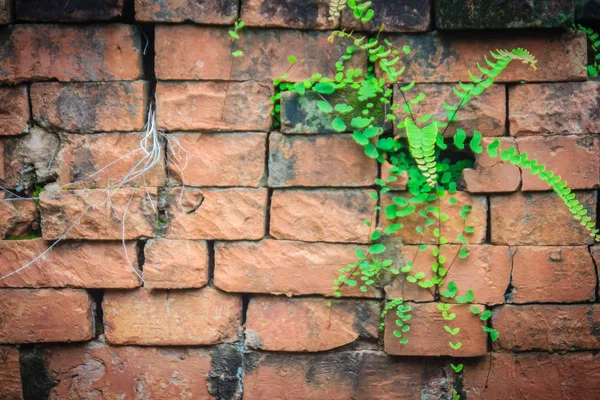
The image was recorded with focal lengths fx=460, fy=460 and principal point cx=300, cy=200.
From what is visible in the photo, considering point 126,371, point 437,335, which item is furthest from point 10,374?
point 437,335

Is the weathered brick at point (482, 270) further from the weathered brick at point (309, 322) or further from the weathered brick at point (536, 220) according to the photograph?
the weathered brick at point (309, 322)

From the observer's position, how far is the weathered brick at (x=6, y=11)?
2.53m

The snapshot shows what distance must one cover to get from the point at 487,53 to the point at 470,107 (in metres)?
0.30

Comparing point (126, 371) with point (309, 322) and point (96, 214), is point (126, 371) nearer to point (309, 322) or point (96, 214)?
point (96, 214)

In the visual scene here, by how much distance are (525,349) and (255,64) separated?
221 centimetres

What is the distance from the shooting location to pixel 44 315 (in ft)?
8.82

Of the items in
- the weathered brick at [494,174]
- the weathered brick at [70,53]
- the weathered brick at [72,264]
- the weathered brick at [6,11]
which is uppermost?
the weathered brick at [6,11]

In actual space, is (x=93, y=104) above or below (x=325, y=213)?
above

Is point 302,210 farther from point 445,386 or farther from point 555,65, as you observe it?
point 555,65

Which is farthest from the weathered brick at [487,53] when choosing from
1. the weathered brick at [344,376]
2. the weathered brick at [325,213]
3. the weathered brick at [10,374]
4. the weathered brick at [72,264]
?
the weathered brick at [10,374]

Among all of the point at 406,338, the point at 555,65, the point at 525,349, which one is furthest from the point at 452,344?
the point at 555,65

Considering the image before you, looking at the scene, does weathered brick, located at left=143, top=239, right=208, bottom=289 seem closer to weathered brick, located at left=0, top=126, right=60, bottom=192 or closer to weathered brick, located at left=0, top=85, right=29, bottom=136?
weathered brick, located at left=0, top=126, right=60, bottom=192

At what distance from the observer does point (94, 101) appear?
260 cm

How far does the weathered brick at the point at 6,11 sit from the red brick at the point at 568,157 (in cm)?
289
